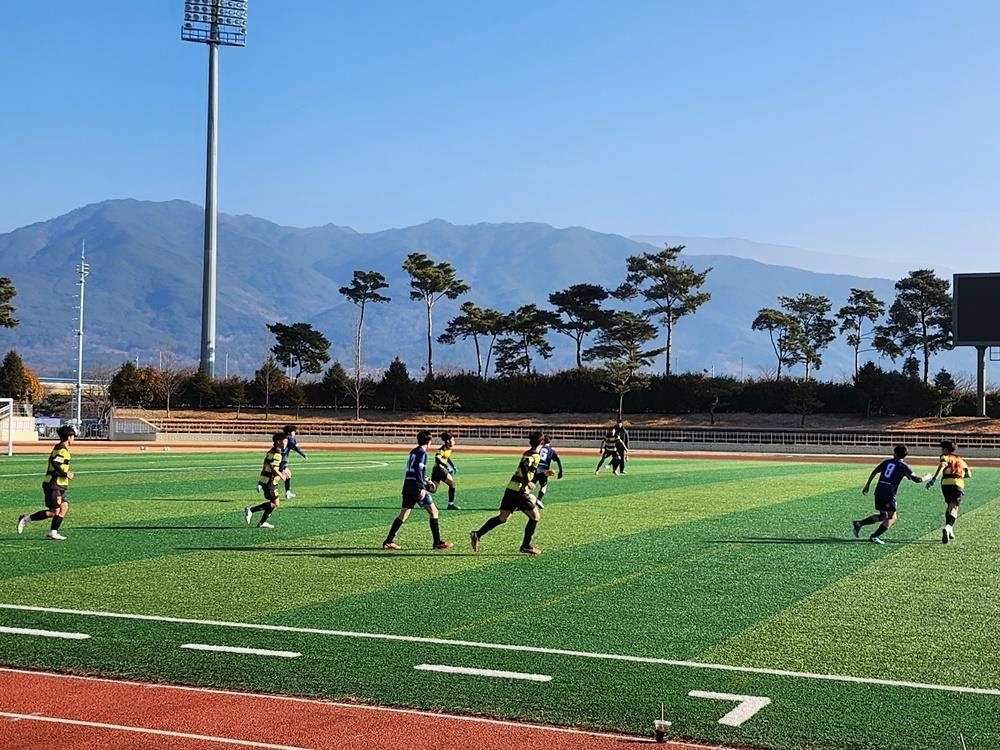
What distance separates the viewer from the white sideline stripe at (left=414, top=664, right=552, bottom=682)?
8750 mm

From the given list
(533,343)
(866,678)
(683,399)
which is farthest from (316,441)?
(866,678)

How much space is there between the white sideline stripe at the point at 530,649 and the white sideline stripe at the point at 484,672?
0.73 meters

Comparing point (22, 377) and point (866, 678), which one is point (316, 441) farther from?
point (866, 678)

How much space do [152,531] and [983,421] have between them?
2337 inches

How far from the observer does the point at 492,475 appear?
3438cm

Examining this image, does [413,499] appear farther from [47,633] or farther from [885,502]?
[885,502]

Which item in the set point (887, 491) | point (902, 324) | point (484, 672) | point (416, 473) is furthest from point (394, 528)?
point (902, 324)

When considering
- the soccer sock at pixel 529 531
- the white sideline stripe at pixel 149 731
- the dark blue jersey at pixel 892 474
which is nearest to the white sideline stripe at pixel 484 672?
the white sideline stripe at pixel 149 731

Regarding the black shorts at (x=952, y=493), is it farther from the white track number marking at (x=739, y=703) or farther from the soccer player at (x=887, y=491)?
the white track number marking at (x=739, y=703)

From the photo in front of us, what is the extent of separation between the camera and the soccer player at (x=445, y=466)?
18234mm

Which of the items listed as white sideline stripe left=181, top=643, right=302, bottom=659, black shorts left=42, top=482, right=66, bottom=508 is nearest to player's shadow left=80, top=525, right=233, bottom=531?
black shorts left=42, top=482, right=66, bottom=508

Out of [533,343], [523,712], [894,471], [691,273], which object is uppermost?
[691,273]

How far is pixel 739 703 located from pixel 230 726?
11.7 ft

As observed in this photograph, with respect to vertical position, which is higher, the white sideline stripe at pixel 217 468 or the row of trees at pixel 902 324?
the row of trees at pixel 902 324
